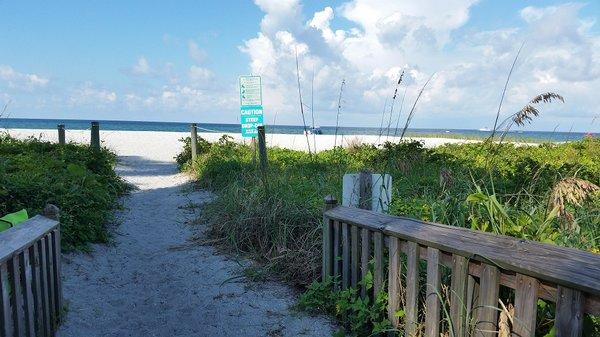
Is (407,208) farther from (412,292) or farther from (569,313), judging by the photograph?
(569,313)

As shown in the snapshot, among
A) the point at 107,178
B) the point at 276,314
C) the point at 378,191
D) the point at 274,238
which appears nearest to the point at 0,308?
the point at 276,314

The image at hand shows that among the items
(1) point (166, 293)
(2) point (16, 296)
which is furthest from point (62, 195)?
(2) point (16, 296)

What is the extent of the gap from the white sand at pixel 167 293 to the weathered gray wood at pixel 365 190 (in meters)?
0.96

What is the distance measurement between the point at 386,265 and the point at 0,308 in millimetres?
2329

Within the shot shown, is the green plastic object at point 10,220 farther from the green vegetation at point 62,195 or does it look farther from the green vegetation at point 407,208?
the green vegetation at point 407,208

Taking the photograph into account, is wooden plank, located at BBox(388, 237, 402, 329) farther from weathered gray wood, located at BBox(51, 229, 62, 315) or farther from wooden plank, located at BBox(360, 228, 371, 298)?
weathered gray wood, located at BBox(51, 229, 62, 315)

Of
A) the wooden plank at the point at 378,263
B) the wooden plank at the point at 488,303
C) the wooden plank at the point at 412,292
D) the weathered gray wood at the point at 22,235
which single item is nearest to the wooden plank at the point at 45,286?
the weathered gray wood at the point at 22,235

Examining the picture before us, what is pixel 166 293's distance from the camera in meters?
4.48

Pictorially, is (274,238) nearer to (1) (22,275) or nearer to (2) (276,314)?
(2) (276,314)

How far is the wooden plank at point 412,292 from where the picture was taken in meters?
2.86

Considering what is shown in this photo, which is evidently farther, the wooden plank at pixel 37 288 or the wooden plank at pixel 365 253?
the wooden plank at pixel 365 253

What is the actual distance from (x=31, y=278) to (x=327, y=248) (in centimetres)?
211

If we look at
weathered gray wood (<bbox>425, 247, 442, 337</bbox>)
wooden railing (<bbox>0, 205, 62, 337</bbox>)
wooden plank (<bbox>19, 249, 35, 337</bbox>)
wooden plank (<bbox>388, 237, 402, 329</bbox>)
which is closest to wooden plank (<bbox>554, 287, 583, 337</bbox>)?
weathered gray wood (<bbox>425, 247, 442, 337</bbox>)

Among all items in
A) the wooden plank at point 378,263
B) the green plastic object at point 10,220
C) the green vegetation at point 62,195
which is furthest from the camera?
the green vegetation at point 62,195
